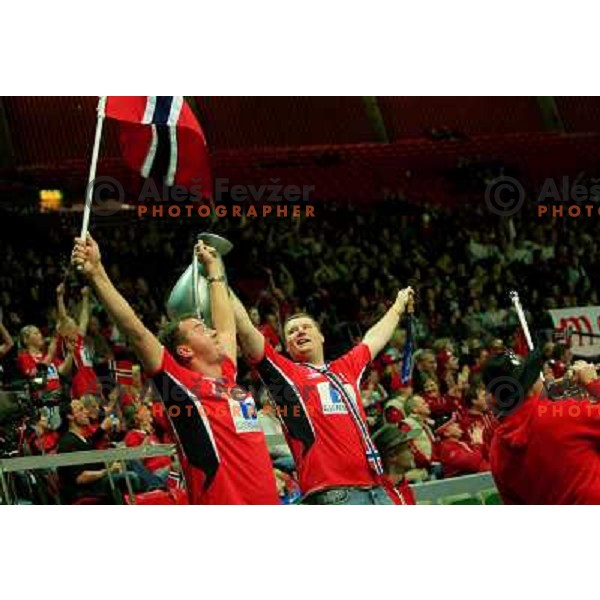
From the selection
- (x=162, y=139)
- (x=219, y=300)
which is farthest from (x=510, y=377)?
(x=162, y=139)

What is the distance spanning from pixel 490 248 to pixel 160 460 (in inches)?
77.5

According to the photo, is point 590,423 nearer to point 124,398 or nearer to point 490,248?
point 490,248

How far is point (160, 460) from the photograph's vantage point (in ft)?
31.2

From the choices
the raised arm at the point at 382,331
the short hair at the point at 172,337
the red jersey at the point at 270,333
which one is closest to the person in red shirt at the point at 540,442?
the raised arm at the point at 382,331

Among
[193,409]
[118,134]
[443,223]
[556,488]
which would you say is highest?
[118,134]

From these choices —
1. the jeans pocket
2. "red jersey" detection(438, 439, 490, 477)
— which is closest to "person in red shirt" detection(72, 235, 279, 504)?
the jeans pocket

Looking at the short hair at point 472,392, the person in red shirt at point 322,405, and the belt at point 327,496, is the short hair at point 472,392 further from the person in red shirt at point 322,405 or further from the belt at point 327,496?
the belt at point 327,496

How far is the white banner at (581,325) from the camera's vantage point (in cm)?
981

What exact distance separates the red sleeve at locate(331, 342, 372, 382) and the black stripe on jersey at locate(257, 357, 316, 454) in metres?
0.26

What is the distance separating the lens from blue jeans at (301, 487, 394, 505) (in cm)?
959

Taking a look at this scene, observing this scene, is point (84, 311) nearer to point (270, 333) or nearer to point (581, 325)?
point (270, 333)

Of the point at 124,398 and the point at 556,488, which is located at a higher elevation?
the point at 124,398

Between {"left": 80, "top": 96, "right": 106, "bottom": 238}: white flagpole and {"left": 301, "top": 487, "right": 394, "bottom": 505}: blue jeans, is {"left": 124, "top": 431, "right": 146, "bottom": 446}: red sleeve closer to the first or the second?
{"left": 301, "top": 487, "right": 394, "bottom": 505}: blue jeans

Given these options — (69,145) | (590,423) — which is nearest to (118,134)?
(69,145)
